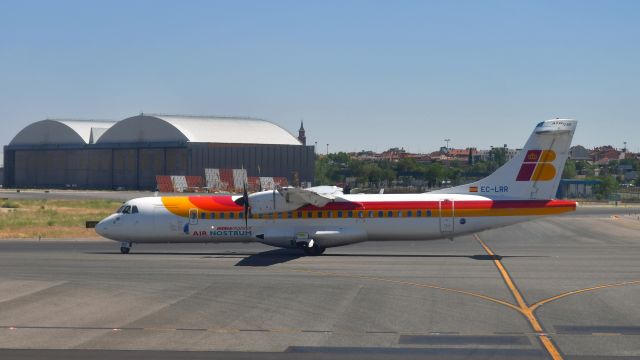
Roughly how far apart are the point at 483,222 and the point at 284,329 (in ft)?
63.7

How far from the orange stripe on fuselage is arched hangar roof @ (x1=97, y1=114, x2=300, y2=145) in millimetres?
89240

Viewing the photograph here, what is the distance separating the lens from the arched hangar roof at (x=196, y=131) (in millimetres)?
130625

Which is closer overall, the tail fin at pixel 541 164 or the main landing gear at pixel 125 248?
the tail fin at pixel 541 164

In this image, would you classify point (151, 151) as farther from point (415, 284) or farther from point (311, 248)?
point (415, 284)

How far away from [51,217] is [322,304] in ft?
168

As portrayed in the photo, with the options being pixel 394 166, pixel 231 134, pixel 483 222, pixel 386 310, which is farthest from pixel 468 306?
pixel 394 166

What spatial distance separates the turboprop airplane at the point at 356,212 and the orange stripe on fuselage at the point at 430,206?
0.05m

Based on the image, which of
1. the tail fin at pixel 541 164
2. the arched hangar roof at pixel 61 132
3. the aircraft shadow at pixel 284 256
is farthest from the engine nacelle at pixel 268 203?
the arched hangar roof at pixel 61 132

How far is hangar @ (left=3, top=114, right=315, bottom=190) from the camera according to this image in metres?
128

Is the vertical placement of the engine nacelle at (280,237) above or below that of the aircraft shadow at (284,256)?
above

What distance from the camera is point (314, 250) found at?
127ft

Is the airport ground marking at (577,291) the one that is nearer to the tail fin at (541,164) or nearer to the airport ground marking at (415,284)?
the airport ground marking at (415,284)

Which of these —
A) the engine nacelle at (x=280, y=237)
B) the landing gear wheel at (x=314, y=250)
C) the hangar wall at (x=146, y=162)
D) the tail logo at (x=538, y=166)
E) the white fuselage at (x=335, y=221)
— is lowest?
the landing gear wheel at (x=314, y=250)

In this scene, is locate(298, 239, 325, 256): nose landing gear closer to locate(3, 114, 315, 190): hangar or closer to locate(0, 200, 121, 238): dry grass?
locate(0, 200, 121, 238): dry grass
